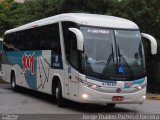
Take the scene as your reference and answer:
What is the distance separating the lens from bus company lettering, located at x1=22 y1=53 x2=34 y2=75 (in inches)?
835

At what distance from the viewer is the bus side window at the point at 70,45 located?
1595cm

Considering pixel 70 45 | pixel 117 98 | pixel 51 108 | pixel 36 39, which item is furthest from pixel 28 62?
pixel 117 98

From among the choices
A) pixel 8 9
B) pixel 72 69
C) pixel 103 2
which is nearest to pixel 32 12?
pixel 103 2

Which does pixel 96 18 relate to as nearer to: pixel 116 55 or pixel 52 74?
pixel 116 55

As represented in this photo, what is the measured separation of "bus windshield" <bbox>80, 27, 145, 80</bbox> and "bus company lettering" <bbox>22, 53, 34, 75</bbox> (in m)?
5.90

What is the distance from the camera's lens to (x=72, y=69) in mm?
16047

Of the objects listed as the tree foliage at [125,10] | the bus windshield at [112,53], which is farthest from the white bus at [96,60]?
the tree foliage at [125,10]

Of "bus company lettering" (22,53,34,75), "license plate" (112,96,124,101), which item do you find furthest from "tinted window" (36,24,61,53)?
"license plate" (112,96,124,101)

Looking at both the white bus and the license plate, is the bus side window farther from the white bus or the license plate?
the license plate

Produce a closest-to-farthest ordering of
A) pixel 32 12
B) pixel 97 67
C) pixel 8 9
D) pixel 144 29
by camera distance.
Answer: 1. pixel 97 67
2. pixel 144 29
3. pixel 32 12
4. pixel 8 9

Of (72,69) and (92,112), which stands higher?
(72,69)

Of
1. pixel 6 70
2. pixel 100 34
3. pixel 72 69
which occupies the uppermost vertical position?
pixel 100 34

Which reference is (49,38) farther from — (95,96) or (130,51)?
(95,96)

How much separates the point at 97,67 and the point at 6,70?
1162 cm
